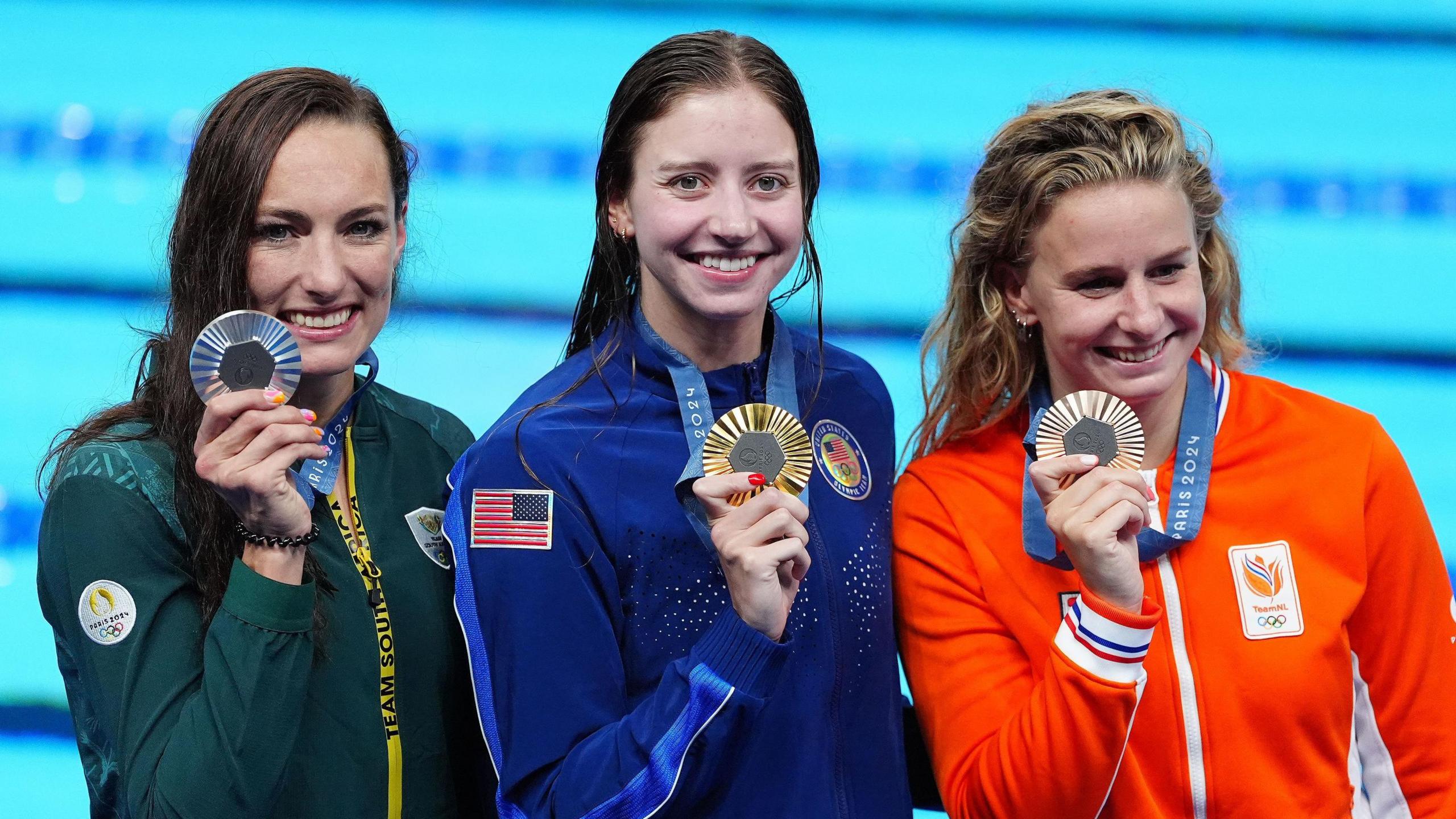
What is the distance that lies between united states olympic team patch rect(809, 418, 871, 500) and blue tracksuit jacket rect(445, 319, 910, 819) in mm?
32

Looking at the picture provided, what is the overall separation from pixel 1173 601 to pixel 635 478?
0.73 meters

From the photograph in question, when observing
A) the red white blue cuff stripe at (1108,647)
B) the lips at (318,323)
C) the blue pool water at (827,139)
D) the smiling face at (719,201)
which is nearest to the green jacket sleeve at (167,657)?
the lips at (318,323)

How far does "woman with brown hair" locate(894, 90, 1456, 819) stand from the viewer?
1.69 metres

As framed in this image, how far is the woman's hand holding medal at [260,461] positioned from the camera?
1567 mm

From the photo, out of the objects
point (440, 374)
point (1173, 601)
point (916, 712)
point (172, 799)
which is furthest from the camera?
point (440, 374)

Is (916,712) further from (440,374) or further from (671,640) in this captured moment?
(440,374)

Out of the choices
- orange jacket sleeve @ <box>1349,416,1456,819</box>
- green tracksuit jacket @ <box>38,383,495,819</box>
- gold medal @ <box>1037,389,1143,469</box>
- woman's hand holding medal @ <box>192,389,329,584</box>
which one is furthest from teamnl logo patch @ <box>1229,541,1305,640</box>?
woman's hand holding medal @ <box>192,389,329,584</box>

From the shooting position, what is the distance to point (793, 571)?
1.60 meters

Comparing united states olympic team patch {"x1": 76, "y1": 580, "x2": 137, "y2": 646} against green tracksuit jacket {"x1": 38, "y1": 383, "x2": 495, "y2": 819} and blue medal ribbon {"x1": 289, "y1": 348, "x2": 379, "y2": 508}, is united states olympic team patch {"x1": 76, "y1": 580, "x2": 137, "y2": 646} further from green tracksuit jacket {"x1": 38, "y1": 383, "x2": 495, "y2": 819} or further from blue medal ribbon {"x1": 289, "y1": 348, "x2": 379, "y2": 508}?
blue medal ribbon {"x1": 289, "y1": 348, "x2": 379, "y2": 508}

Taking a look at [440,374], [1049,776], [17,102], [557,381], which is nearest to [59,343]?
[17,102]

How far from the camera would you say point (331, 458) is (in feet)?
6.09

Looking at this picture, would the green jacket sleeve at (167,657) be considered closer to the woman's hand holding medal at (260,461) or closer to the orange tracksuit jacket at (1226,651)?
the woman's hand holding medal at (260,461)

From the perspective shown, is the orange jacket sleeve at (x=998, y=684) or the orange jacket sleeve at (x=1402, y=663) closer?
the orange jacket sleeve at (x=998, y=684)

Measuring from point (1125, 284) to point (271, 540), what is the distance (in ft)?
3.74
